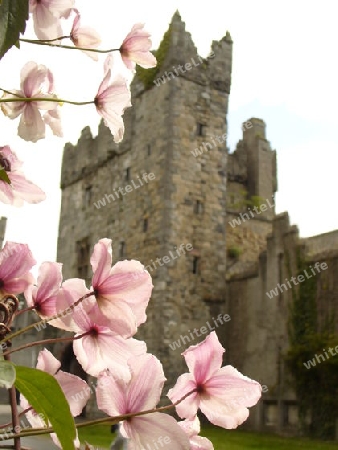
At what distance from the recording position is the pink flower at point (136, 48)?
1349 mm

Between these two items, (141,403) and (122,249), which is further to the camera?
(122,249)

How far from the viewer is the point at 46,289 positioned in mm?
1102

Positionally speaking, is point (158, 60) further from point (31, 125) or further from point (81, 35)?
point (31, 125)

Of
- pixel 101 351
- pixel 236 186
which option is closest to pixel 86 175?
pixel 236 186

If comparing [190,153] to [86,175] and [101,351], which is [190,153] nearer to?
[86,175]

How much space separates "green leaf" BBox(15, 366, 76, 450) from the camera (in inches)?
31.0

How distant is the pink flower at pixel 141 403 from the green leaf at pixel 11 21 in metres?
0.45
